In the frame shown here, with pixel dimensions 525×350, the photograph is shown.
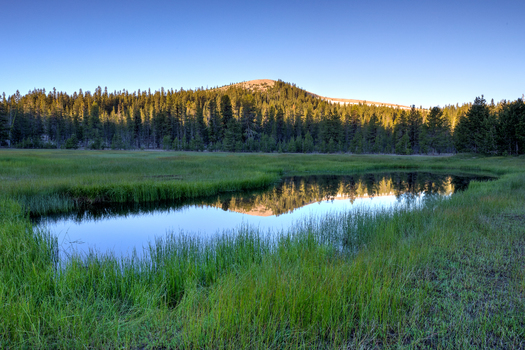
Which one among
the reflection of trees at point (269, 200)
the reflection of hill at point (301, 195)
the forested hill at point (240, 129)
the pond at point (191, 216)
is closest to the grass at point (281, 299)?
the pond at point (191, 216)

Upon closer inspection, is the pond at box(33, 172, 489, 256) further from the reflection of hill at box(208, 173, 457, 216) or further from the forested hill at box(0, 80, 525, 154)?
the forested hill at box(0, 80, 525, 154)

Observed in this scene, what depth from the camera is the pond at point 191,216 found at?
1002 centimetres

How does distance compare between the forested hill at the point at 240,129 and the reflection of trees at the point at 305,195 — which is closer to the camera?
the reflection of trees at the point at 305,195

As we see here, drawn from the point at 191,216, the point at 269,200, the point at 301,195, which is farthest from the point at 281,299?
the point at 301,195

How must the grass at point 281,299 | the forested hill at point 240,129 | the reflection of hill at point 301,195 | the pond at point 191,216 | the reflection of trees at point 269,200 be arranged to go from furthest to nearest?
the forested hill at point 240,129 < the reflection of hill at point 301,195 < the reflection of trees at point 269,200 < the pond at point 191,216 < the grass at point 281,299

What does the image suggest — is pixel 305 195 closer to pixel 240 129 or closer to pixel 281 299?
pixel 281 299

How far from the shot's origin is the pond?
10016mm

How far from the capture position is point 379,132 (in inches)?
3324

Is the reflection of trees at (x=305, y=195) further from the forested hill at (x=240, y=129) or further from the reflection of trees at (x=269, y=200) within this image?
the forested hill at (x=240, y=129)

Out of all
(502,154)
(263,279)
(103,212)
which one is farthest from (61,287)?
(502,154)

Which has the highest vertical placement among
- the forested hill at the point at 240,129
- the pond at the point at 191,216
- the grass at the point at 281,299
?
the forested hill at the point at 240,129

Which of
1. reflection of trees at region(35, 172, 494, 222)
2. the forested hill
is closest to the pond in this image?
reflection of trees at region(35, 172, 494, 222)

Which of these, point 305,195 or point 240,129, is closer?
point 305,195

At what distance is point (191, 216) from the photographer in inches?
542
